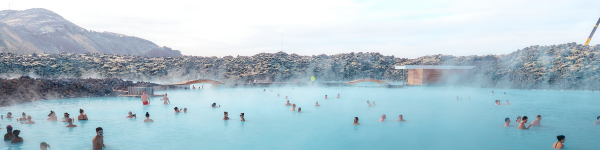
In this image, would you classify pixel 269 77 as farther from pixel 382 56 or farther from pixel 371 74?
pixel 382 56

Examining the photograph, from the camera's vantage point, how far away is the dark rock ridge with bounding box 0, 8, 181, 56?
59.8 metres

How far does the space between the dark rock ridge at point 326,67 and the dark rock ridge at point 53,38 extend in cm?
2586

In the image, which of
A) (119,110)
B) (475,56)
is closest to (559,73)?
(475,56)

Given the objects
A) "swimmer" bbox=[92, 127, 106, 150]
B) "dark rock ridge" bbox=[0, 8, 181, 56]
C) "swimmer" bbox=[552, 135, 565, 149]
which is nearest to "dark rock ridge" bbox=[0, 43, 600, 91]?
"swimmer" bbox=[552, 135, 565, 149]

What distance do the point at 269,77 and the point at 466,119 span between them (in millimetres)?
25774

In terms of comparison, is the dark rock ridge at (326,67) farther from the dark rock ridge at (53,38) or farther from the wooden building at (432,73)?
the dark rock ridge at (53,38)

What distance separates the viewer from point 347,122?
40.2ft

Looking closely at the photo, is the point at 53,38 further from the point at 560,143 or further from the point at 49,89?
the point at 560,143

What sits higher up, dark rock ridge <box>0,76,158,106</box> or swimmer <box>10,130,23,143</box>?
dark rock ridge <box>0,76,158,106</box>

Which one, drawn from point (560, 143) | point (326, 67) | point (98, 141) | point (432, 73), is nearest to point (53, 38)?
point (326, 67)

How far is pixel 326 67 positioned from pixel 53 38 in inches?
2432

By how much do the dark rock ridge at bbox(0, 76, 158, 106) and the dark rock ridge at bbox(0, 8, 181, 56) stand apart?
45.2 meters

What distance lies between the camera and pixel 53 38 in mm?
73000

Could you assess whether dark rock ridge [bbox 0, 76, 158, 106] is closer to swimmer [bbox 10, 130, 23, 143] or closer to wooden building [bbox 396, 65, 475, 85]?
swimmer [bbox 10, 130, 23, 143]
